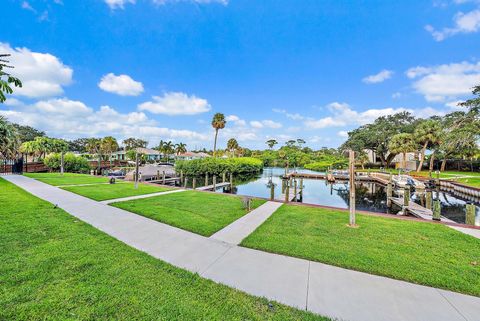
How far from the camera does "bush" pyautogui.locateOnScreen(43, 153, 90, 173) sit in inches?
1107

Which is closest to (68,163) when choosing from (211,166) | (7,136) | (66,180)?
(7,136)

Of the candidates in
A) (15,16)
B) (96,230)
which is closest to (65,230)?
(96,230)

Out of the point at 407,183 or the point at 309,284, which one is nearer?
the point at 309,284

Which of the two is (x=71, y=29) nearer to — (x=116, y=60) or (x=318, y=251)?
(x=116, y=60)

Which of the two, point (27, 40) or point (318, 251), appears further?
point (27, 40)

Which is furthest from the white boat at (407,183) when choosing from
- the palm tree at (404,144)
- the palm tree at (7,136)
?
the palm tree at (7,136)

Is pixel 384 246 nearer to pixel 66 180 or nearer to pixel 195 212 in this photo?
pixel 195 212

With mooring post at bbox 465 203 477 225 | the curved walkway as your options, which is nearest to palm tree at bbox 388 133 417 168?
mooring post at bbox 465 203 477 225

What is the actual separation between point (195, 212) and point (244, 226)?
8.17 ft

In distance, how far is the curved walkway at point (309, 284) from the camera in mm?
2945

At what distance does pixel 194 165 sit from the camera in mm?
34656

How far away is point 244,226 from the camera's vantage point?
6.86 m

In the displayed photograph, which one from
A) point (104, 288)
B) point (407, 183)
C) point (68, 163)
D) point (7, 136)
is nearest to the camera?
point (104, 288)

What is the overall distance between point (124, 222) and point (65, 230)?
4.78 ft
